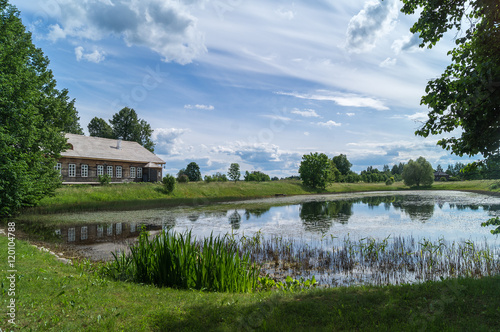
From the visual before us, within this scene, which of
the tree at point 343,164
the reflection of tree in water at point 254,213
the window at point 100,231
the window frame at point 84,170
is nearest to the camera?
the window at point 100,231

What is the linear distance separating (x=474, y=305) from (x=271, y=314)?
11.4 feet

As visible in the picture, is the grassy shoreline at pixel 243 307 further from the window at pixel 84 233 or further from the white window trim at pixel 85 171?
the white window trim at pixel 85 171

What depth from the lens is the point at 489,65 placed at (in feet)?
19.0

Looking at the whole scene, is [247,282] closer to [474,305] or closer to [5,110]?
[474,305]

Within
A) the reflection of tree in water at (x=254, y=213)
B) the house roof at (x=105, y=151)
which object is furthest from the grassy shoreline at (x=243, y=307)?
the house roof at (x=105, y=151)

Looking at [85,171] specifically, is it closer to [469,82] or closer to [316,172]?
[469,82]

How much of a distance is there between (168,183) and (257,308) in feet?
121

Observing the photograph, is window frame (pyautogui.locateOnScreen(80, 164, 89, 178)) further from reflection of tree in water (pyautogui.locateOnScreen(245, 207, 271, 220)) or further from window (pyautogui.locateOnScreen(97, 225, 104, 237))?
reflection of tree in water (pyautogui.locateOnScreen(245, 207, 271, 220))

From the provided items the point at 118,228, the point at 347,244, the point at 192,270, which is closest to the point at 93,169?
the point at 118,228

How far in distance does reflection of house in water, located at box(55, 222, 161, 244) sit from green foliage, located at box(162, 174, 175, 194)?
65.6 ft

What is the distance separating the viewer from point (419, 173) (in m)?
74.4

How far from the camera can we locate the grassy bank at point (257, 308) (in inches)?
179

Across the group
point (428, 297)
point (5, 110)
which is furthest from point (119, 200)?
point (428, 297)

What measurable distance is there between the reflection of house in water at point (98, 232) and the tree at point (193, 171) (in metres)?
51.7
